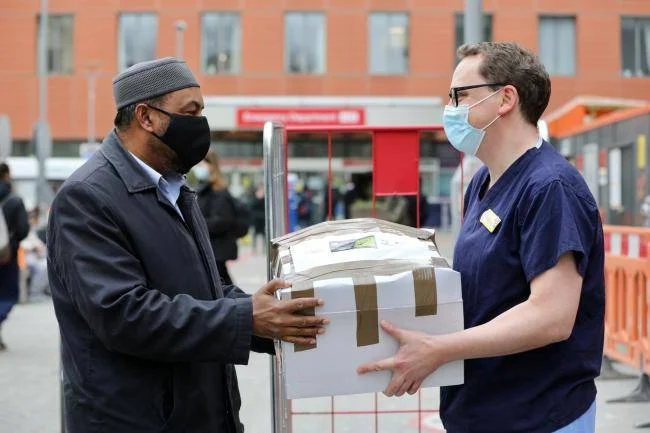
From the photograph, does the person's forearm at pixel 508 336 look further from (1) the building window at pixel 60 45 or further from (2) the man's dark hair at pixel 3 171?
(1) the building window at pixel 60 45

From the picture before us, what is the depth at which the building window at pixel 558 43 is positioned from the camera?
3444 cm

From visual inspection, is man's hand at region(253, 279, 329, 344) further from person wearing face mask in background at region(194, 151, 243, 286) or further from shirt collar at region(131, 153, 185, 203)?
person wearing face mask in background at region(194, 151, 243, 286)

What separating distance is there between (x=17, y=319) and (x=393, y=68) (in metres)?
25.2

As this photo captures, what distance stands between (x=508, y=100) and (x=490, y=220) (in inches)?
13.3

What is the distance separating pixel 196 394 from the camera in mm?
2537

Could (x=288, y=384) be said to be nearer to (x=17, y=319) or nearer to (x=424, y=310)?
(x=424, y=310)

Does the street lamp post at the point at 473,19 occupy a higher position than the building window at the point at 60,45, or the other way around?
the building window at the point at 60,45

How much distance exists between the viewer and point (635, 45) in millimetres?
34312

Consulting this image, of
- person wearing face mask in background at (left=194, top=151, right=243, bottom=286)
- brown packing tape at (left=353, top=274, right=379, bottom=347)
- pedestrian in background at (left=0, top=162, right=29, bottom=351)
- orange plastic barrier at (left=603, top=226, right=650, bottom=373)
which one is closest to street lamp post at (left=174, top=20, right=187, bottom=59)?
pedestrian in background at (left=0, top=162, right=29, bottom=351)

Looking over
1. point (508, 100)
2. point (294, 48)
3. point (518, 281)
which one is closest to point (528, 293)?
point (518, 281)

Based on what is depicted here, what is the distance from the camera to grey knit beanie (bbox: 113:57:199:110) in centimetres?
257

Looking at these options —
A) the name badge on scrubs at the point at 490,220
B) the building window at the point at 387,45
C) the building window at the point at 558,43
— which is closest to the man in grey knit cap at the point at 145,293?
the name badge on scrubs at the point at 490,220

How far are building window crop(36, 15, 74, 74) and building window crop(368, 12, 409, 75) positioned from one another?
11.8 m

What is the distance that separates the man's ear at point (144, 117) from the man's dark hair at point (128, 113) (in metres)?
0.01
